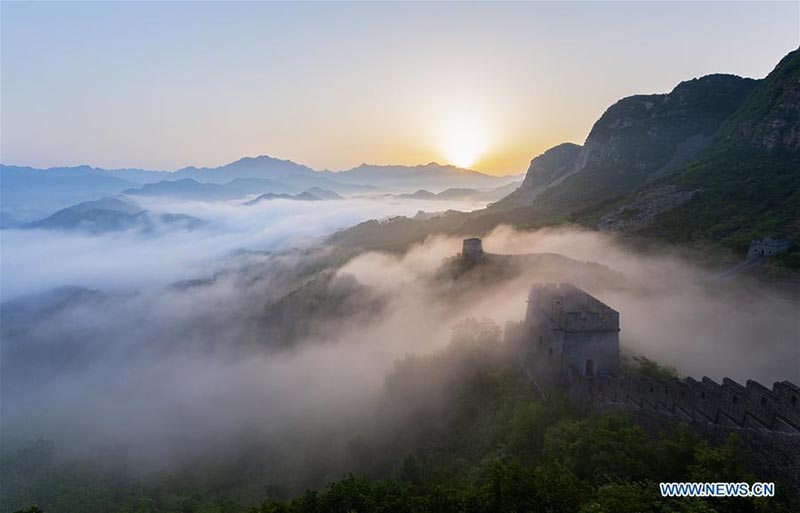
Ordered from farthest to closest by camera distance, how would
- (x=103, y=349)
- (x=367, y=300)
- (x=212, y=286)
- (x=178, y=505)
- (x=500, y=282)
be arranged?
1. (x=212, y=286)
2. (x=103, y=349)
3. (x=367, y=300)
4. (x=500, y=282)
5. (x=178, y=505)

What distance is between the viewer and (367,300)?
82938 millimetres

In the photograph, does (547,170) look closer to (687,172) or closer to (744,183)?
(687,172)

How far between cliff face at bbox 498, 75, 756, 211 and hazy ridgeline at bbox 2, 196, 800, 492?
3657cm

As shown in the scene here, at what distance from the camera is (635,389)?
23.0m

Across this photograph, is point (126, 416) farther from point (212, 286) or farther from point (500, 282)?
point (212, 286)

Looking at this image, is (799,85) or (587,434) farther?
(799,85)

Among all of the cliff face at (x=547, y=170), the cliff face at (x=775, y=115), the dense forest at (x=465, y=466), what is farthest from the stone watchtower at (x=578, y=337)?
A: the cliff face at (x=547, y=170)

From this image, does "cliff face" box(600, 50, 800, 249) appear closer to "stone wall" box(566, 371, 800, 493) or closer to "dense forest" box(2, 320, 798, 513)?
"dense forest" box(2, 320, 798, 513)

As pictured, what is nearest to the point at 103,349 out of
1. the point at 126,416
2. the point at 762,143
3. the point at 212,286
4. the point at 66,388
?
the point at 66,388

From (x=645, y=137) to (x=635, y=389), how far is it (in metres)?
117

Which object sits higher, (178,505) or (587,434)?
(587,434)

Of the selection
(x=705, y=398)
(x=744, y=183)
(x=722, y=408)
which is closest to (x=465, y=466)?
(x=705, y=398)

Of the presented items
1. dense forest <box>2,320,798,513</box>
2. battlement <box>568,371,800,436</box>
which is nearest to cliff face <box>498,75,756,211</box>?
dense forest <box>2,320,798,513</box>

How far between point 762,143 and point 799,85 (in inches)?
408
